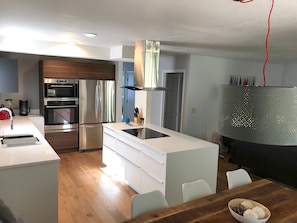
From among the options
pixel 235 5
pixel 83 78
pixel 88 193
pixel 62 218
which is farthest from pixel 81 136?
pixel 235 5

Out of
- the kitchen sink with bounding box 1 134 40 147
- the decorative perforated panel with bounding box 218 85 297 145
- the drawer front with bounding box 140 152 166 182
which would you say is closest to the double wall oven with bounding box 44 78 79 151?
the kitchen sink with bounding box 1 134 40 147

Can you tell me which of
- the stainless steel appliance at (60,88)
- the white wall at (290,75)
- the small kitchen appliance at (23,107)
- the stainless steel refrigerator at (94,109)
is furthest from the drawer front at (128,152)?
the white wall at (290,75)

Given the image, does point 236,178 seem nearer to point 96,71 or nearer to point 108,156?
point 108,156

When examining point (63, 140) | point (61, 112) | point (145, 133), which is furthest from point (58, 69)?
point (145, 133)

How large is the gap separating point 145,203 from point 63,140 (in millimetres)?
3810

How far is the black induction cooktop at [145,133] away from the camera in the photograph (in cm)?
354

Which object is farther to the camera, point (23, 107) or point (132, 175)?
point (23, 107)

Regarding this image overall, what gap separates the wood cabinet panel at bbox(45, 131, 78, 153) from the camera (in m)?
5.03

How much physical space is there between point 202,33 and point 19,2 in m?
1.89

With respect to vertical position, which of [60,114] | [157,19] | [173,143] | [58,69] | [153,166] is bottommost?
[153,166]

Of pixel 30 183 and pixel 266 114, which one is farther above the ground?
pixel 266 114

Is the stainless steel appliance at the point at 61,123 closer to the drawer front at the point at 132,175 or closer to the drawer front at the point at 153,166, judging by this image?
the drawer front at the point at 132,175

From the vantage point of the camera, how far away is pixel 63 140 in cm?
515

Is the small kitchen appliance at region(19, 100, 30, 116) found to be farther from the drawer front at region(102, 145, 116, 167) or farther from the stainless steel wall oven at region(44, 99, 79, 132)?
the drawer front at region(102, 145, 116, 167)
